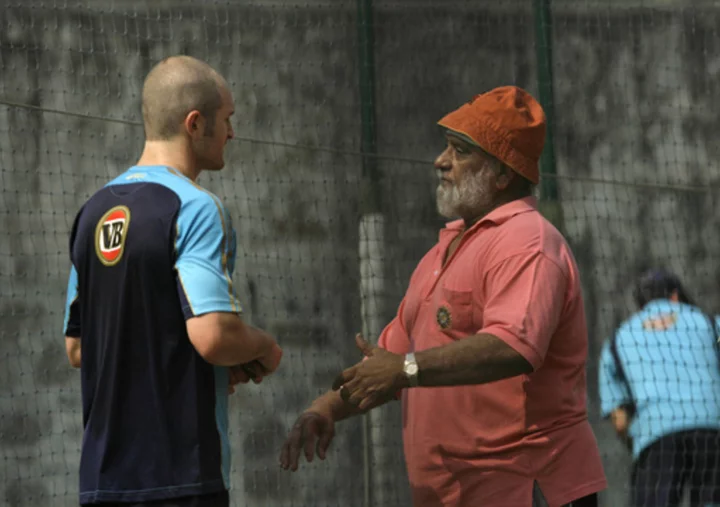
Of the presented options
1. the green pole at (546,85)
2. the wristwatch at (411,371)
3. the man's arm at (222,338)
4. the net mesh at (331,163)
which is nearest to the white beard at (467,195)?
the wristwatch at (411,371)

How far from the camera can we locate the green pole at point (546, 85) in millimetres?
6543

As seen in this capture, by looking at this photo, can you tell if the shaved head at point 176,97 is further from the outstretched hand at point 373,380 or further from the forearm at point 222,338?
the outstretched hand at point 373,380

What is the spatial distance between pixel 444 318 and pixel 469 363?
305 millimetres

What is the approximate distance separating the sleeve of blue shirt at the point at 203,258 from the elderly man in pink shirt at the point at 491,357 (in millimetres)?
375

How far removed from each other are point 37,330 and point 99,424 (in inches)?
125

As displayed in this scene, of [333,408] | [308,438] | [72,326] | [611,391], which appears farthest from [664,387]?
[72,326]

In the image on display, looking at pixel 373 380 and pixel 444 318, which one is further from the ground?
pixel 444 318

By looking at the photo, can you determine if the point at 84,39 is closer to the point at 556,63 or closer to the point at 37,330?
the point at 37,330

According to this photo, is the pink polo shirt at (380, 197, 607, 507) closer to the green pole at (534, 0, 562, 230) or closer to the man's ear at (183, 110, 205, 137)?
the man's ear at (183, 110, 205, 137)

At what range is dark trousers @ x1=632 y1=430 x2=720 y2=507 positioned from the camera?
6.18 metres

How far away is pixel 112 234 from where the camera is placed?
2.82m

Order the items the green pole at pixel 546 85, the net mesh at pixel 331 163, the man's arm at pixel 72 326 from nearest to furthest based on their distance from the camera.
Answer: the man's arm at pixel 72 326 → the net mesh at pixel 331 163 → the green pole at pixel 546 85

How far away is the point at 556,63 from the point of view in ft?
22.9

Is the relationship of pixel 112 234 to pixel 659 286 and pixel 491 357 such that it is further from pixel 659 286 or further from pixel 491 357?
pixel 659 286
